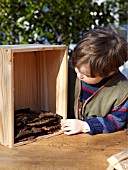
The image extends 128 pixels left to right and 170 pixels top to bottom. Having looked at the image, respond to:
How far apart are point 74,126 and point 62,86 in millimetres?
174

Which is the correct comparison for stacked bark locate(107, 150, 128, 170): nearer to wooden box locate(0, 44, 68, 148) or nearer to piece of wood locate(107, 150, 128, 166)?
piece of wood locate(107, 150, 128, 166)

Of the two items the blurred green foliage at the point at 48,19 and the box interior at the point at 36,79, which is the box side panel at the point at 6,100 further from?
the blurred green foliage at the point at 48,19

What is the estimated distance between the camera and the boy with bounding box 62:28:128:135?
5.08ft

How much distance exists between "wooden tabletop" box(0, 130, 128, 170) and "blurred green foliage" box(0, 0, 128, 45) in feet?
5.30

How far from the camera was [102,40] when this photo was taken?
62.6 inches

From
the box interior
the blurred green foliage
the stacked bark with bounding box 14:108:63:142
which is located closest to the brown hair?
the box interior

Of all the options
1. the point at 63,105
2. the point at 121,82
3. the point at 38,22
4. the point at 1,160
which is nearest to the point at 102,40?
the point at 121,82

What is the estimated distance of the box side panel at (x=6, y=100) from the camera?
134cm

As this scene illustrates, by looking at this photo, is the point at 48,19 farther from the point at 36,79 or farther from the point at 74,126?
the point at 74,126

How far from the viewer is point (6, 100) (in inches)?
54.1

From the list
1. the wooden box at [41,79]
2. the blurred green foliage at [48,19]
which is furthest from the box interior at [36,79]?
the blurred green foliage at [48,19]

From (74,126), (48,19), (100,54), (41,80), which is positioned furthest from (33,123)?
(48,19)

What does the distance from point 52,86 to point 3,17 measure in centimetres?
152

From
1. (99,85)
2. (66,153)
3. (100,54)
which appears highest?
(100,54)
